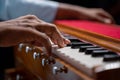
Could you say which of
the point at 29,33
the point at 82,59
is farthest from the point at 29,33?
the point at 82,59

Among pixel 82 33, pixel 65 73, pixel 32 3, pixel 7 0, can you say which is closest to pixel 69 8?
pixel 32 3

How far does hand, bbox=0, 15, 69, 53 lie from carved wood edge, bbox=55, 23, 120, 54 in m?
0.12

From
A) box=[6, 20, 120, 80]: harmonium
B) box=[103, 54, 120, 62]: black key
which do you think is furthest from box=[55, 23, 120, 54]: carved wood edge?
box=[103, 54, 120, 62]: black key

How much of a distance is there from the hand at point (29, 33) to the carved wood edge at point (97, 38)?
115 millimetres

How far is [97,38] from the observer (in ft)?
2.88

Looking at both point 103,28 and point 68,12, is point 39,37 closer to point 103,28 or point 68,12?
point 103,28

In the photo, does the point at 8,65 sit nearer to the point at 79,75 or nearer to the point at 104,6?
the point at 104,6

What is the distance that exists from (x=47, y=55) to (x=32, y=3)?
656 millimetres

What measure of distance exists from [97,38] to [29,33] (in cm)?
26

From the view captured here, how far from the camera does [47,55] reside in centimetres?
81

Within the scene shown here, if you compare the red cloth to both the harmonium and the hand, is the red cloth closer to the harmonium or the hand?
the harmonium

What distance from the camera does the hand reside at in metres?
0.75

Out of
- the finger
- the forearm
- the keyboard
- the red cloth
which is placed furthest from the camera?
the forearm

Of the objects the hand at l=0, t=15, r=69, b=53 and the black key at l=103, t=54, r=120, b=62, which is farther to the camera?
the hand at l=0, t=15, r=69, b=53
